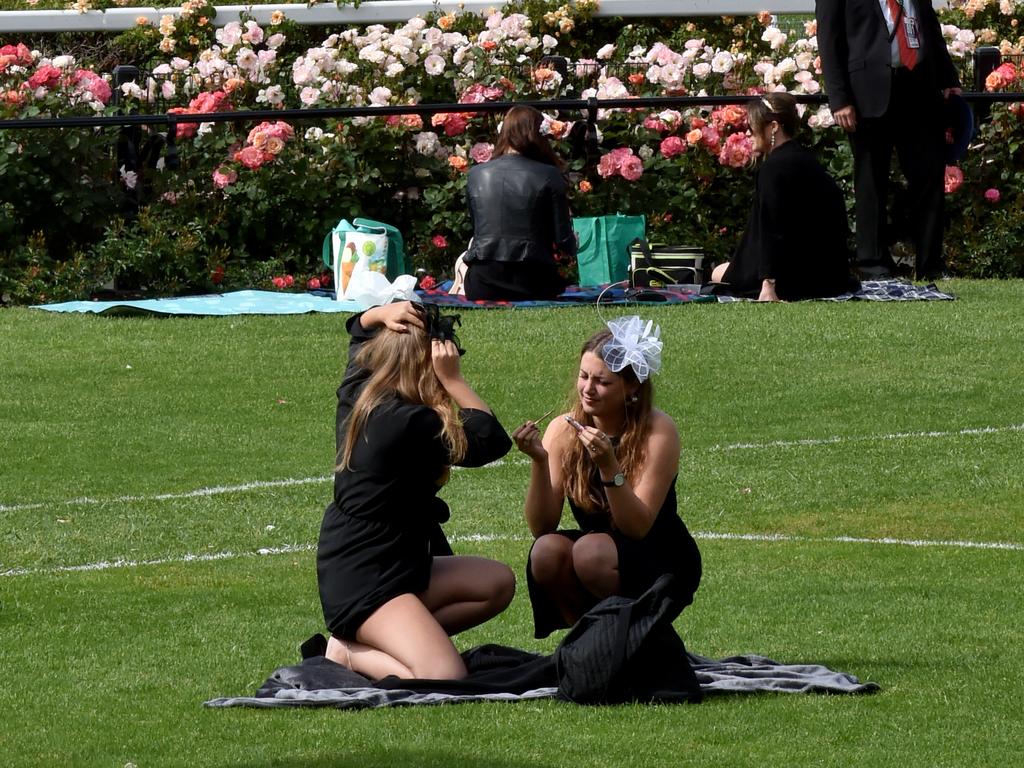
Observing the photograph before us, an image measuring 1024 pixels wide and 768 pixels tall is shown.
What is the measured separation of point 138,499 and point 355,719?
3.71 m

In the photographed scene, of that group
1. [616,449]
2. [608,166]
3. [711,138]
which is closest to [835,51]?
[711,138]

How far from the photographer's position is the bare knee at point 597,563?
A: 6203 mm

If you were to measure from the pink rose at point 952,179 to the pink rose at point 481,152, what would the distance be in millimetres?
3238

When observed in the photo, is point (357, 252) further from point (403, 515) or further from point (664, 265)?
point (403, 515)

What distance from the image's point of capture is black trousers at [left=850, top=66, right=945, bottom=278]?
45.7 ft

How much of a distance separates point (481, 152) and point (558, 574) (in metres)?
9.10

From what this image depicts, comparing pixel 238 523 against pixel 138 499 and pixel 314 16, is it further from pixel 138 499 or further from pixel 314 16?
pixel 314 16

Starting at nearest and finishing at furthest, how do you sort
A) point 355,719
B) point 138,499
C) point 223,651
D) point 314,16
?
1. point 355,719
2. point 223,651
3. point 138,499
4. point 314,16

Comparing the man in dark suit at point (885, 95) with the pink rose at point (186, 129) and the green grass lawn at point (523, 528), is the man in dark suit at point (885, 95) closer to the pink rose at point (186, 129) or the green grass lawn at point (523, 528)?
the green grass lawn at point (523, 528)

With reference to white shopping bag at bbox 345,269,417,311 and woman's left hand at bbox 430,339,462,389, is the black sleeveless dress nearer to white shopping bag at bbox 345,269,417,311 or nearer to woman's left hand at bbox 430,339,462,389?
woman's left hand at bbox 430,339,462,389

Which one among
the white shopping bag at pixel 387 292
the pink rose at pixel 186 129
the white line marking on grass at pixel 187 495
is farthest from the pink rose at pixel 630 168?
the white shopping bag at pixel 387 292

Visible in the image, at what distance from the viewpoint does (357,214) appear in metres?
14.7

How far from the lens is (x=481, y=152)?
49.6 feet

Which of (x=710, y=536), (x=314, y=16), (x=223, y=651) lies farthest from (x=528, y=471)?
(x=314, y=16)
